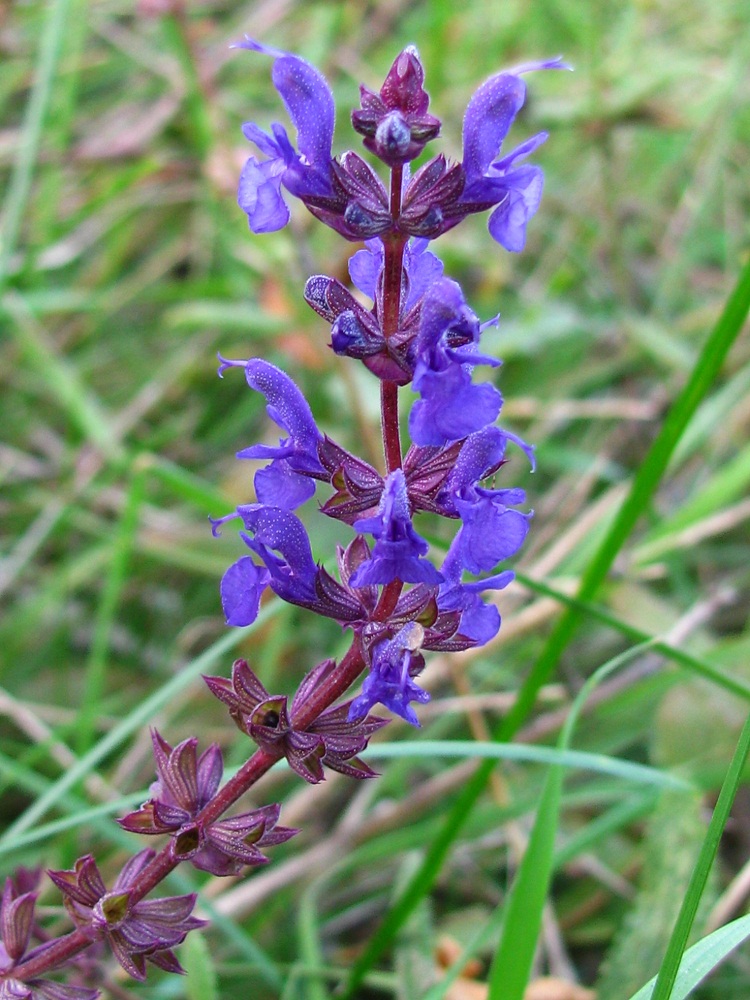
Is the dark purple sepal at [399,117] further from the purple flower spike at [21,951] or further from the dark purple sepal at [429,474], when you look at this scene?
the purple flower spike at [21,951]

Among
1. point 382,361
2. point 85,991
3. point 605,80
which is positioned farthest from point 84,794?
point 605,80

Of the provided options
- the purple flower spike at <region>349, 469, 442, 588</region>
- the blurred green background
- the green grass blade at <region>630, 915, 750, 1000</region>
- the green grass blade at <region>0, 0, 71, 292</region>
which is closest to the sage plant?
the purple flower spike at <region>349, 469, 442, 588</region>

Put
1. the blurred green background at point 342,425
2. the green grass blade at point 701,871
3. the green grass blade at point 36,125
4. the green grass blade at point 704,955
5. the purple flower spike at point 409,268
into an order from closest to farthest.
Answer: the green grass blade at point 701,871 < the green grass blade at point 704,955 < the purple flower spike at point 409,268 < the blurred green background at point 342,425 < the green grass blade at point 36,125

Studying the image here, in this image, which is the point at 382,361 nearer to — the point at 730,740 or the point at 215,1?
the point at 730,740

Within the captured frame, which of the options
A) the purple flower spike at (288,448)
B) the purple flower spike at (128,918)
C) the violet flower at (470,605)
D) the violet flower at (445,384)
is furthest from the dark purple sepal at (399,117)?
the purple flower spike at (128,918)

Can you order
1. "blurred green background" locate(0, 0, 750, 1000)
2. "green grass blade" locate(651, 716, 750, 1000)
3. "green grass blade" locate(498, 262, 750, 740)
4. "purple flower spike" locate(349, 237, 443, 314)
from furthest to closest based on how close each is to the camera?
"blurred green background" locate(0, 0, 750, 1000), "green grass blade" locate(498, 262, 750, 740), "purple flower spike" locate(349, 237, 443, 314), "green grass blade" locate(651, 716, 750, 1000)

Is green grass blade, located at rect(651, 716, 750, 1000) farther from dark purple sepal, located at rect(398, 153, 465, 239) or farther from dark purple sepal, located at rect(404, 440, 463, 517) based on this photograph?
dark purple sepal, located at rect(398, 153, 465, 239)
